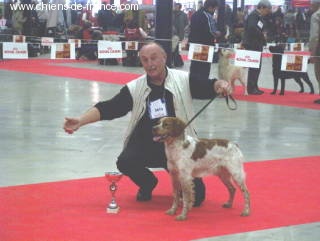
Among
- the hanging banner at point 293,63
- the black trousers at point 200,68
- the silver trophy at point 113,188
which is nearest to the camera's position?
the silver trophy at point 113,188

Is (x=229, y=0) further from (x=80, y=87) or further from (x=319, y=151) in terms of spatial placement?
(x=319, y=151)

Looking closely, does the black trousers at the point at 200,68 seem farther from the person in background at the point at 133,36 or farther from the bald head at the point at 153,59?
the bald head at the point at 153,59

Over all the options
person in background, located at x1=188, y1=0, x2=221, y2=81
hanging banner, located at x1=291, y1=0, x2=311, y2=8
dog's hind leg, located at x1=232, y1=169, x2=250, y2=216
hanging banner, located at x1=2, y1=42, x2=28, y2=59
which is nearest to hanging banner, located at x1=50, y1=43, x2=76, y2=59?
hanging banner, located at x1=2, y1=42, x2=28, y2=59

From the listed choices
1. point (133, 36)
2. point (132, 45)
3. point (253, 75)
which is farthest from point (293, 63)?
point (133, 36)

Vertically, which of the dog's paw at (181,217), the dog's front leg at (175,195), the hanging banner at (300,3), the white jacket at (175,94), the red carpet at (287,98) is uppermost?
the hanging banner at (300,3)

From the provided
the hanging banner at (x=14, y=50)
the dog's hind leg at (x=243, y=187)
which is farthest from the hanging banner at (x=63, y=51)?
the dog's hind leg at (x=243, y=187)

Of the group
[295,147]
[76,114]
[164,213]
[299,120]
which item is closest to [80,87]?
[76,114]

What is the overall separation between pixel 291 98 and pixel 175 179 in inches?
262

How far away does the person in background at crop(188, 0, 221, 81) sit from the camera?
9.74 m

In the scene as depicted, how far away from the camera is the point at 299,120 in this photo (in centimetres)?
793

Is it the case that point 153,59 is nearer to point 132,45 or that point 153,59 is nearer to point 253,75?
point 253,75

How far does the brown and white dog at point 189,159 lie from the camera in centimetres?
364

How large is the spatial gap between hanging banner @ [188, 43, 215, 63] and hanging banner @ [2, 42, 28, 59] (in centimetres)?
334

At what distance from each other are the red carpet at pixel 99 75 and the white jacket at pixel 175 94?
210 inches
